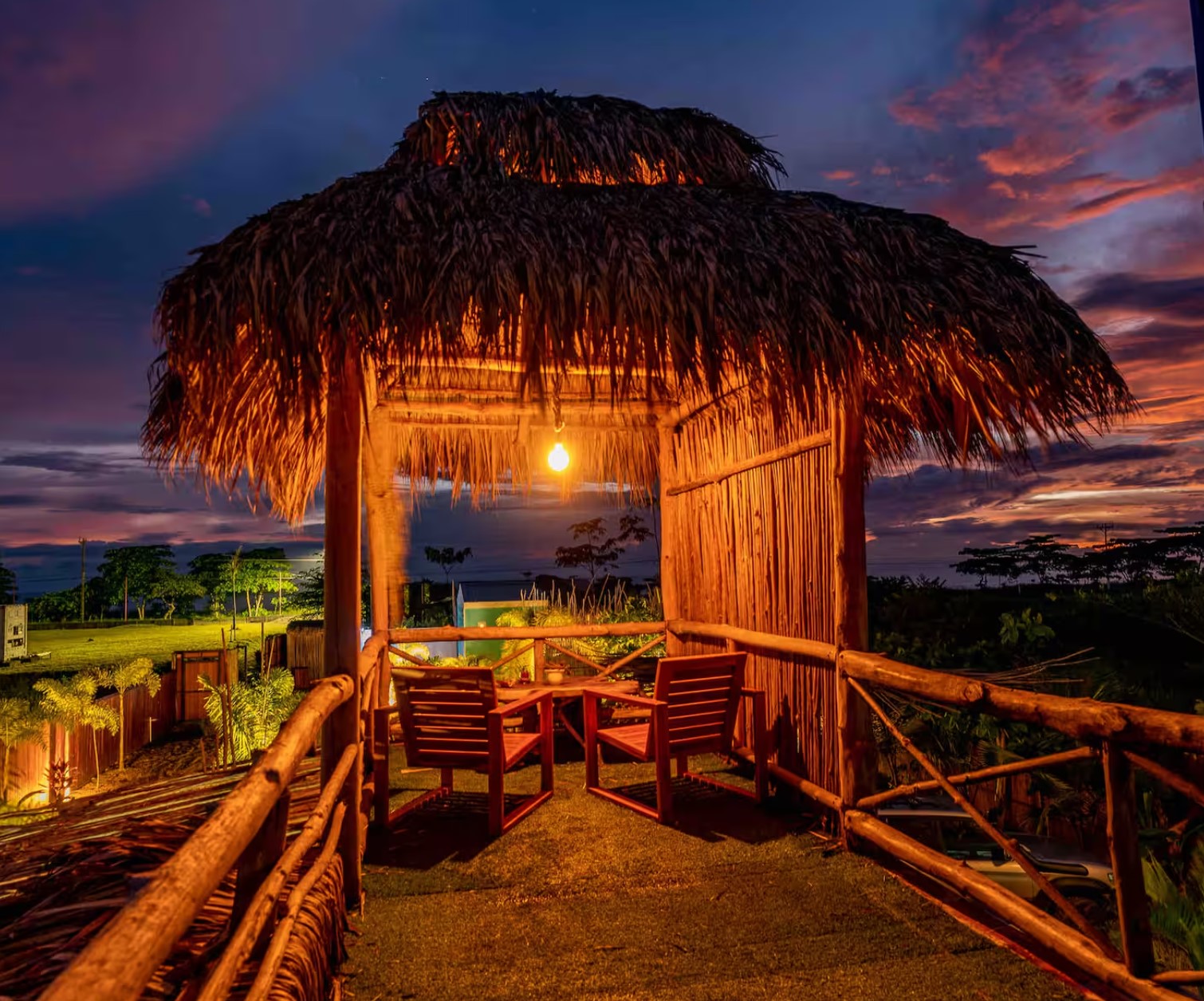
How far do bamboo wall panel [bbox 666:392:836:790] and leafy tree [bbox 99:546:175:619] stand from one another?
5239cm

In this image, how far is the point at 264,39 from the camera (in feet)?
33.7

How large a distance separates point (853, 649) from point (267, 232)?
9.39 ft

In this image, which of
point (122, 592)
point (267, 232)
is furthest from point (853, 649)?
point (122, 592)

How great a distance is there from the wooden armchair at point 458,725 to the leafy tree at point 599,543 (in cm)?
1247

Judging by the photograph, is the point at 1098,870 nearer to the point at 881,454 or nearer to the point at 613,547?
the point at 881,454

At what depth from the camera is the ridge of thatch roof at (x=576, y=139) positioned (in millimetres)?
4480

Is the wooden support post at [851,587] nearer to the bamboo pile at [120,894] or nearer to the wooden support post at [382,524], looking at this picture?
the bamboo pile at [120,894]

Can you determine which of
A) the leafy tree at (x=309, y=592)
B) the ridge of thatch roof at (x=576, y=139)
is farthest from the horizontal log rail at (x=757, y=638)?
the leafy tree at (x=309, y=592)

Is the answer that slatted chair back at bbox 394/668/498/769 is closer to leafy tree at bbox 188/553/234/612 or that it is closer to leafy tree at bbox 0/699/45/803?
leafy tree at bbox 0/699/45/803

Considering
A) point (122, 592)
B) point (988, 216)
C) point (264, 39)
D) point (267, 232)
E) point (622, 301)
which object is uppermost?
point (264, 39)

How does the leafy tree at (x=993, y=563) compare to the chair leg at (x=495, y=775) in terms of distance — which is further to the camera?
the leafy tree at (x=993, y=563)

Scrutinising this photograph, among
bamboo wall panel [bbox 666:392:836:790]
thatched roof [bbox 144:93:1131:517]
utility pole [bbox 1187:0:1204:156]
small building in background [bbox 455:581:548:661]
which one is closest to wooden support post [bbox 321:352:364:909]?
thatched roof [bbox 144:93:1131:517]

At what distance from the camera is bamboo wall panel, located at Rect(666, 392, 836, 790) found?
145 inches

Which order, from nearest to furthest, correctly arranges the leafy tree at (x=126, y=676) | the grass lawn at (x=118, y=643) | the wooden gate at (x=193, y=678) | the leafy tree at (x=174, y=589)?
the leafy tree at (x=126, y=676) < the wooden gate at (x=193, y=678) < the grass lawn at (x=118, y=643) < the leafy tree at (x=174, y=589)
